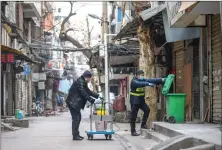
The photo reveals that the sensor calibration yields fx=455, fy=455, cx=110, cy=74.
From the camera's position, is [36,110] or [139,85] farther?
[36,110]

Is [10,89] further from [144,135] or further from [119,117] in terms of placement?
[144,135]

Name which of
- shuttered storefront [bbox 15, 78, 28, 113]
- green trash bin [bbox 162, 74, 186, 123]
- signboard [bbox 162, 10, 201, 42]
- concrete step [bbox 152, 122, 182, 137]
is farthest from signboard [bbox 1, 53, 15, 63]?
shuttered storefront [bbox 15, 78, 28, 113]

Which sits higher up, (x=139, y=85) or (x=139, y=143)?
(x=139, y=85)

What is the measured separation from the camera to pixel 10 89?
28016 mm

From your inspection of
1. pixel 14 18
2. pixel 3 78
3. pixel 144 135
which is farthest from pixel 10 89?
pixel 144 135

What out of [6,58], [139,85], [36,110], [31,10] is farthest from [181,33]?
[36,110]

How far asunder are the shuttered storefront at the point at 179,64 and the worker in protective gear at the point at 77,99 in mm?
5021

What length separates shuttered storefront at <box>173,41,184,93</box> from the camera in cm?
1592

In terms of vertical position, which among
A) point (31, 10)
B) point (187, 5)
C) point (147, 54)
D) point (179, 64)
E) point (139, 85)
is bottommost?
point (139, 85)

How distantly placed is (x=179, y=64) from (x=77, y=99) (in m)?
5.86

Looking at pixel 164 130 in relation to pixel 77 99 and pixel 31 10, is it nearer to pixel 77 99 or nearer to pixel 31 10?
pixel 77 99

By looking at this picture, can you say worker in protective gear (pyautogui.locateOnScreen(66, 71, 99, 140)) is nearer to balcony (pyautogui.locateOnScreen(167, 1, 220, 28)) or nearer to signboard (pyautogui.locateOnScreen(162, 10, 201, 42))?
balcony (pyautogui.locateOnScreen(167, 1, 220, 28))

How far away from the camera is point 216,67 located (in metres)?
11.9

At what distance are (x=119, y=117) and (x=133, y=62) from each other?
497 cm
